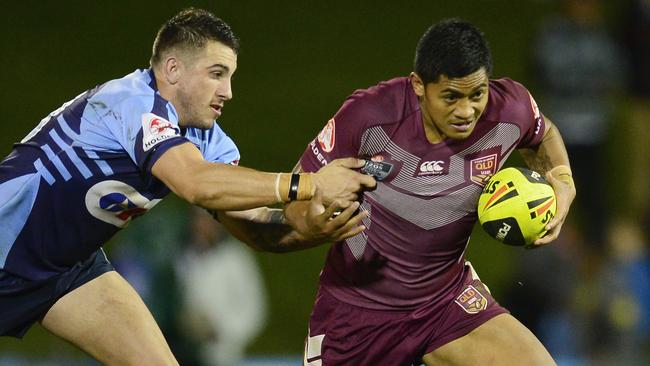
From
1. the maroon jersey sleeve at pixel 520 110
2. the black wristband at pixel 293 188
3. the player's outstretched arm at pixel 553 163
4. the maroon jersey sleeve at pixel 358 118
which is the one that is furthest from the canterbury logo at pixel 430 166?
the black wristband at pixel 293 188

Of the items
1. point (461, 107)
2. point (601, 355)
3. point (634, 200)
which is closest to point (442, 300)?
point (461, 107)

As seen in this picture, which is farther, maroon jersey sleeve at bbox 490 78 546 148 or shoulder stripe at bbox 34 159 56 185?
maroon jersey sleeve at bbox 490 78 546 148

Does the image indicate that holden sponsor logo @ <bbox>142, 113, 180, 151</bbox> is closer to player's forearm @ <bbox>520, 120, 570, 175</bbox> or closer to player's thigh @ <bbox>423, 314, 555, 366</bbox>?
player's thigh @ <bbox>423, 314, 555, 366</bbox>

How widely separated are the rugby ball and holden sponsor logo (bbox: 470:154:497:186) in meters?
0.16

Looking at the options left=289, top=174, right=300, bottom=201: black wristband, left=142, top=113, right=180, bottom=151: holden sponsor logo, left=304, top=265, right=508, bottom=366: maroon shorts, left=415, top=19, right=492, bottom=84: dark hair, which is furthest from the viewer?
left=304, top=265, right=508, bottom=366: maroon shorts

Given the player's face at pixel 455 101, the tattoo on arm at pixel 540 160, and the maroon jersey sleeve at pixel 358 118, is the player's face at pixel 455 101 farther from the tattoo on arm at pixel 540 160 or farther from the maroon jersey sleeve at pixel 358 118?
the tattoo on arm at pixel 540 160

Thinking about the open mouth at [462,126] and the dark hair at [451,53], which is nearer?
the dark hair at [451,53]

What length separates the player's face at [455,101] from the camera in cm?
550

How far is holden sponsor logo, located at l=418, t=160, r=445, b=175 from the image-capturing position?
19.0 ft

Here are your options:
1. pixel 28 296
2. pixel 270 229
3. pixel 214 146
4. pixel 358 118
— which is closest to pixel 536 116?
pixel 358 118

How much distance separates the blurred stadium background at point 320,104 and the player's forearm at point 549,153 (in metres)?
3.95

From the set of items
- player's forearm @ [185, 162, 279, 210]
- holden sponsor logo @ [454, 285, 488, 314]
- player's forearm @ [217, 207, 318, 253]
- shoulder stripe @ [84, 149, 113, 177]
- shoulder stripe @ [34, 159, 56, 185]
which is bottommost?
holden sponsor logo @ [454, 285, 488, 314]

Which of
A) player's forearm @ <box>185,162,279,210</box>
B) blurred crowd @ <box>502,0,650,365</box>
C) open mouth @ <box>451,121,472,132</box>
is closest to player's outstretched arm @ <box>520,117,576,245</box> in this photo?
open mouth @ <box>451,121,472,132</box>

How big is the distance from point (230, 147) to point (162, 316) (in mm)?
3407
